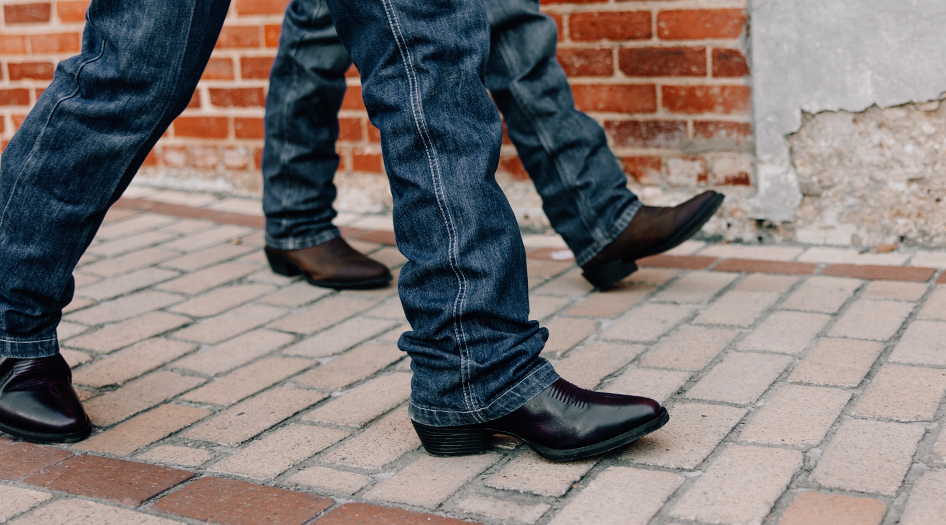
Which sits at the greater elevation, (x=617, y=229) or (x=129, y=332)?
(x=617, y=229)

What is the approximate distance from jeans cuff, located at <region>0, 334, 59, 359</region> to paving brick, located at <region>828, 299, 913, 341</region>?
1.47 metres

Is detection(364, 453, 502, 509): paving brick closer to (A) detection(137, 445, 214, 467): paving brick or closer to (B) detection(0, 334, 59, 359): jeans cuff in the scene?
(A) detection(137, 445, 214, 467): paving brick

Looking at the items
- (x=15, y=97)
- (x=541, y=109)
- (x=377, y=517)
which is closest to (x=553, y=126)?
(x=541, y=109)

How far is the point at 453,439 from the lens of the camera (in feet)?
4.68

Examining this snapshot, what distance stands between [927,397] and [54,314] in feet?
4.80

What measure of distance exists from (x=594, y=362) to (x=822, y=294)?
0.65 m

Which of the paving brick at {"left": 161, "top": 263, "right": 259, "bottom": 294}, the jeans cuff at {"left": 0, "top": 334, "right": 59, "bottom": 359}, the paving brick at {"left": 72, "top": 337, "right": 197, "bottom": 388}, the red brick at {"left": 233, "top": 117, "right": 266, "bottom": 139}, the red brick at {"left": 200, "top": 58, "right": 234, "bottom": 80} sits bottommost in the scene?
the paving brick at {"left": 72, "top": 337, "right": 197, "bottom": 388}

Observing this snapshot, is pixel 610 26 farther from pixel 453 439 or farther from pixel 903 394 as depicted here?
pixel 453 439

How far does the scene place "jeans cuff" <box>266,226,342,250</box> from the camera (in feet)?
7.89

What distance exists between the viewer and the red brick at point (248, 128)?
125 inches

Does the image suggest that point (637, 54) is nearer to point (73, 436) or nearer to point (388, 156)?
point (388, 156)

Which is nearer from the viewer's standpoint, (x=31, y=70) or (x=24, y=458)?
(x=24, y=458)

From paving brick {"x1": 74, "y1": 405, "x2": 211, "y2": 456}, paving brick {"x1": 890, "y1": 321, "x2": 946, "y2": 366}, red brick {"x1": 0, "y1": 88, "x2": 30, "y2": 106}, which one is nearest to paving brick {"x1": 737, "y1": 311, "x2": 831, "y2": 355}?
paving brick {"x1": 890, "y1": 321, "x2": 946, "y2": 366}

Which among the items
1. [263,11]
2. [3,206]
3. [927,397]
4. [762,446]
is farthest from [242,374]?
[263,11]
